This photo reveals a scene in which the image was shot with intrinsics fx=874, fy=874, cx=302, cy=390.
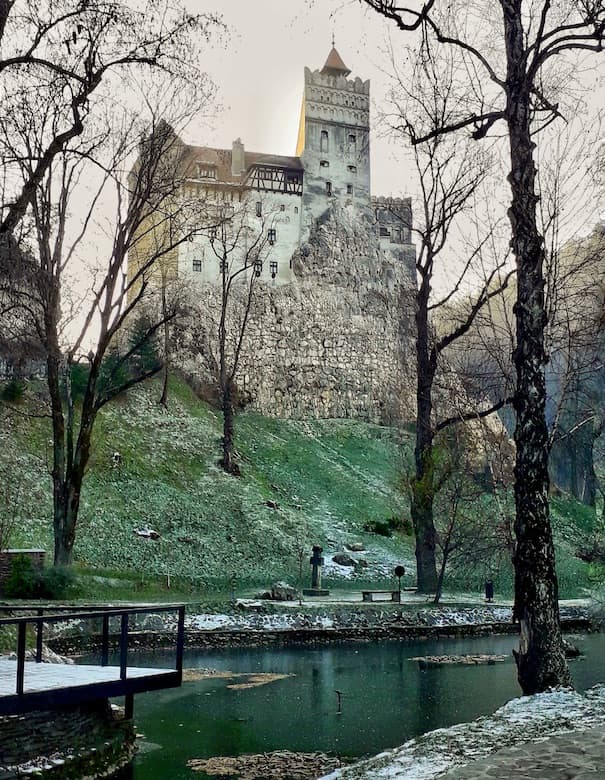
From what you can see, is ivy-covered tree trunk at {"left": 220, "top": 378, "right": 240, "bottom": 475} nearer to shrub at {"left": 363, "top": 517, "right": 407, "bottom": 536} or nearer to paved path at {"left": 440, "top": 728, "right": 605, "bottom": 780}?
shrub at {"left": 363, "top": 517, "right": 407, "bottom": 536}

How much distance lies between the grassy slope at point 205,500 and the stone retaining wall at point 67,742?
2119 centimetres

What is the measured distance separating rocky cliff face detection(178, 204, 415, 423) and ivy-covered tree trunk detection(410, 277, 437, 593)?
A: 3231 cm

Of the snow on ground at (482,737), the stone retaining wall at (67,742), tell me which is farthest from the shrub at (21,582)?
the snow on ground at (482,737)

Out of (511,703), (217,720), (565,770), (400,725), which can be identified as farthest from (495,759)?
(217,720)

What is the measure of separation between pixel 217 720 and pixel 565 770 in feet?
20.5

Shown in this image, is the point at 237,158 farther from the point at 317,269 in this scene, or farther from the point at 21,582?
the point at 21,582

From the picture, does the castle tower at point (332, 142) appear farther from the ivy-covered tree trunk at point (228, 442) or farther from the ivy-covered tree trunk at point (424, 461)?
the ivy-covered tree trunk at point (424, 461)

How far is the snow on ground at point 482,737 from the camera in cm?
687

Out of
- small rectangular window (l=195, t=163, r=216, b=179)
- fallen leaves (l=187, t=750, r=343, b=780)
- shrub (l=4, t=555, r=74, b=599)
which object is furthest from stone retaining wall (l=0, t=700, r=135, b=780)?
small rectangular window (l=195, t=163, r=216, b=179)

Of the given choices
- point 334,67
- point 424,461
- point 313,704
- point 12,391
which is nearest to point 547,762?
point 313,704

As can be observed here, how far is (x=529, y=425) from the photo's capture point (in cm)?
1062

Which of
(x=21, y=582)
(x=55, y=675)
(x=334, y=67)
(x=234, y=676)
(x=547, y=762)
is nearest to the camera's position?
(x=547, y=762)

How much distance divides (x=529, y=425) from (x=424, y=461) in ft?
51.0

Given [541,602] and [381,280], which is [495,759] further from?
[381,280]
